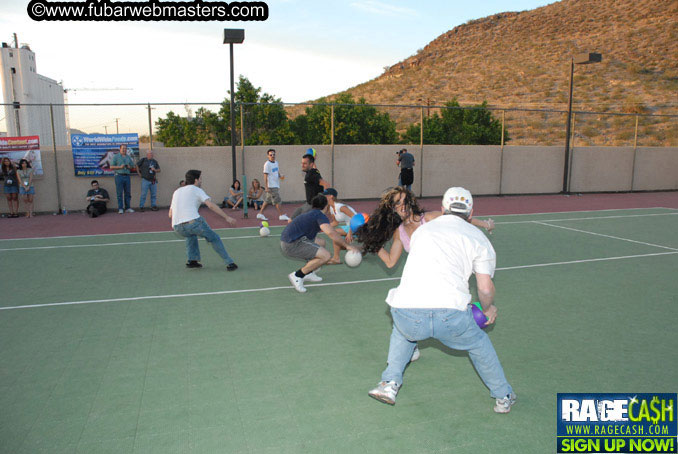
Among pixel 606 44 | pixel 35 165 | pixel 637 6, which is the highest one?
pixel 637 6

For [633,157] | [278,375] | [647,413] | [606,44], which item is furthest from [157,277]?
[606,44]

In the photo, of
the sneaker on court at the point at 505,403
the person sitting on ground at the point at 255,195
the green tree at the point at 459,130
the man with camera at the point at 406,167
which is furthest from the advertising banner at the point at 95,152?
the green tree at the point at 459,130

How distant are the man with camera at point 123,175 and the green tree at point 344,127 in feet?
57.8

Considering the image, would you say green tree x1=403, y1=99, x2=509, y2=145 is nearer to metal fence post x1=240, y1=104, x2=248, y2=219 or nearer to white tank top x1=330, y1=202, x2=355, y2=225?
metal fence post x1=240, y1=104, x2=248, y2=219

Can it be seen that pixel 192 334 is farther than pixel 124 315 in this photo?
No

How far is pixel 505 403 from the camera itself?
13.6 ft

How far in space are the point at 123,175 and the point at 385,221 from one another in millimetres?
13692

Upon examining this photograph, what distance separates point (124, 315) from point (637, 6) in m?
71.8

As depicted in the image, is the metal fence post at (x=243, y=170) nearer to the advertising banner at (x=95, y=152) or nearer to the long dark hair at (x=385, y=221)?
the advertising banner at (x=95, y=152)

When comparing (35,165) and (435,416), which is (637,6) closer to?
(35,165)

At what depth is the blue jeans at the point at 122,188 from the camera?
16750 mm

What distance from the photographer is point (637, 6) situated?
61562 mm

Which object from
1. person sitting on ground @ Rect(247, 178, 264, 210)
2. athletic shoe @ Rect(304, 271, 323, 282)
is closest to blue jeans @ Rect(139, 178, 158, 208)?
person sitting on ground @ Rect(247, 178, 264, 210)

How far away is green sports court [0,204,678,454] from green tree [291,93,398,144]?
2540 centimetres
